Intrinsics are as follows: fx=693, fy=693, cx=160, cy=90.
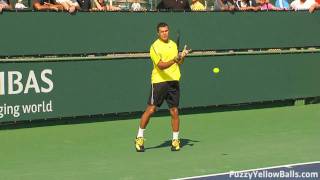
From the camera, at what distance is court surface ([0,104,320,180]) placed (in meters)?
8.57

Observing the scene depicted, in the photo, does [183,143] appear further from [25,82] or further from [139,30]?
[139,30]

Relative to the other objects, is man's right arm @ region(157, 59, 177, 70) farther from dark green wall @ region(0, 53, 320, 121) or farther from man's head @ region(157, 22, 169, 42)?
dark green wall @ region(0, 53, 320, 121)

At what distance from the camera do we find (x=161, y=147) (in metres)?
10.4

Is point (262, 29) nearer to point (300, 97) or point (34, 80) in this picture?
point (300, 97)

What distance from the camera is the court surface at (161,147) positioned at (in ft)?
28.1

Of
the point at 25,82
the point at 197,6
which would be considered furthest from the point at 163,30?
the point at 197,6

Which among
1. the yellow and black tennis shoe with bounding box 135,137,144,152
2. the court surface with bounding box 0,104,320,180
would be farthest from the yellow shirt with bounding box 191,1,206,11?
the yellow and black tennis shoe with bounding box 135,137,144,152

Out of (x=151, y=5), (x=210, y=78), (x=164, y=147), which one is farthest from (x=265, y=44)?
(x=164, y=147)

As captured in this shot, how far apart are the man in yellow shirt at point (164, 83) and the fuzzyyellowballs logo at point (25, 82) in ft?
9.14

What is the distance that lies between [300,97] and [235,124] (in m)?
3.04

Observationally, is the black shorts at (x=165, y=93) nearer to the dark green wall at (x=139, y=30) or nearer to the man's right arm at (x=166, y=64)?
the man's right arm at (x=166, y=64)

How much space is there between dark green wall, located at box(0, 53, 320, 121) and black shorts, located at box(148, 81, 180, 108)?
283 centimetres

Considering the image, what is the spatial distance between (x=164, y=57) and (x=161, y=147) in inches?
55.0

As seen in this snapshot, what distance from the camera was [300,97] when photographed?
1529cm
